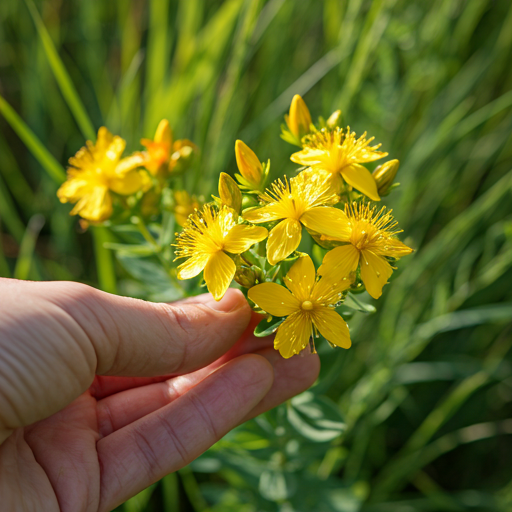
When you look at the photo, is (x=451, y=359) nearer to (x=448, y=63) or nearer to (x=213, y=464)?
(x=213, y=464)

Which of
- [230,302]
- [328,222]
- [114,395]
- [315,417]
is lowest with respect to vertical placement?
[315,417]

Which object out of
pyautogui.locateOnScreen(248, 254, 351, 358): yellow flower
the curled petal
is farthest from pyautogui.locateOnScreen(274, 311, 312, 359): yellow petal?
the curled petal

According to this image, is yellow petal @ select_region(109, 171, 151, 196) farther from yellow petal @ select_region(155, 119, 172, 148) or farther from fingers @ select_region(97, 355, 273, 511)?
fingers @ select_region(97, 355, 273, 511)

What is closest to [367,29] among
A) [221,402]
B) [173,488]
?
[221,402]

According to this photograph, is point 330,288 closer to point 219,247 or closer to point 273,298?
point 273,298

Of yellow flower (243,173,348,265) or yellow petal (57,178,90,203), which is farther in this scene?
yellow petal (57,178,90,203)

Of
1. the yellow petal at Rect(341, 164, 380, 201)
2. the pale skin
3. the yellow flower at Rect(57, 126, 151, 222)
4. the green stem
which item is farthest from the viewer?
the green stem

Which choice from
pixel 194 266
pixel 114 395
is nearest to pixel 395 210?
pixel 194 266
